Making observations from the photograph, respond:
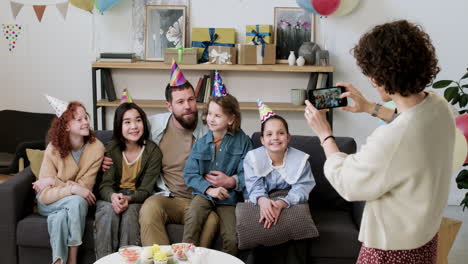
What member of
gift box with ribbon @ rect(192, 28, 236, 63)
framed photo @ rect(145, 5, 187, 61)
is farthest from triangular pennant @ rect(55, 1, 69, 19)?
gift box with ribbon @ rect(192, 28, 236, 63)

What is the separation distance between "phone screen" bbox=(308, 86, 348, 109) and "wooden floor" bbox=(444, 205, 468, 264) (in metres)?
1.93

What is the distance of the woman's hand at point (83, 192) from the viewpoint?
343 cm

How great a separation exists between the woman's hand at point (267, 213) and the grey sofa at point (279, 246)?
5.6 inches

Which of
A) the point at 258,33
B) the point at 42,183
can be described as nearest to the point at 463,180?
the point at 258,33

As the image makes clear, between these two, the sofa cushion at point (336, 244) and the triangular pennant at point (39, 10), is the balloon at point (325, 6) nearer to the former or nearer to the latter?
the sofa cushion at point (336, 244)

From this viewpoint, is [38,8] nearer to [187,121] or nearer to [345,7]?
[187,121]

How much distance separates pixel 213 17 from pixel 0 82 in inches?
72.8

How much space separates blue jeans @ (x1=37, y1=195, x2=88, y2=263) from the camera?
328 cm

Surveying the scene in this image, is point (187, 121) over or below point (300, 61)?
below

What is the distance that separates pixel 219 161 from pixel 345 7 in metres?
2.01

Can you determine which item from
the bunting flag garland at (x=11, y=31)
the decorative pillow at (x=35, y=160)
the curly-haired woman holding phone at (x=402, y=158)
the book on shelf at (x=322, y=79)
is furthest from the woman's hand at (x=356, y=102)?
the bunting flag garland at (x=11, y=31)

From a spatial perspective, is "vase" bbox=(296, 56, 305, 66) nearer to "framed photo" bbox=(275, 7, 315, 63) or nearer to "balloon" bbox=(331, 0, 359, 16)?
"framed photo" bbox=(275, 7, 315, 63)

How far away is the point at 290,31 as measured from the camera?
5102mm

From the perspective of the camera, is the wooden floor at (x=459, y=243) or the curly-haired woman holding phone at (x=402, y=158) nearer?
the curly-haired woman holding phone at (x=402, y=158)
